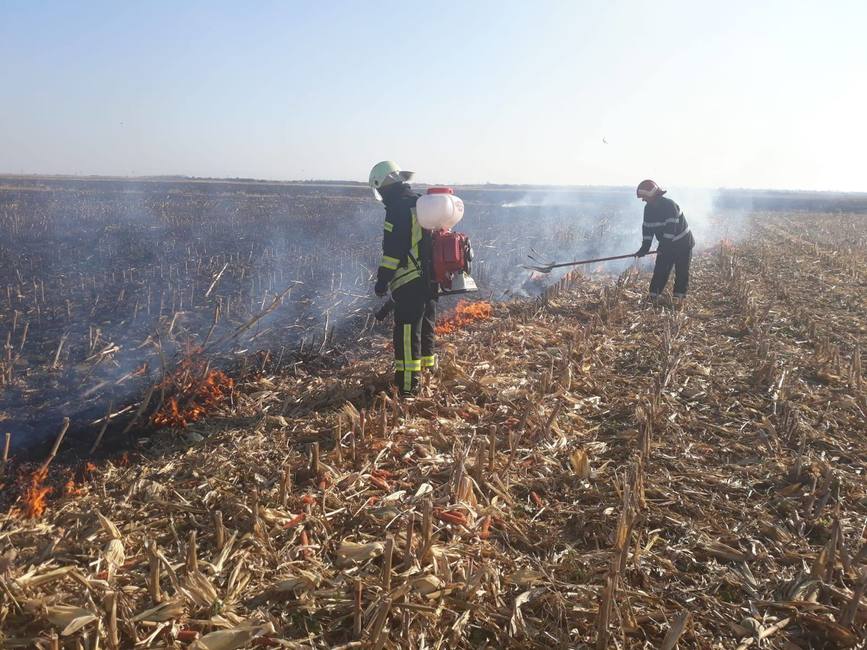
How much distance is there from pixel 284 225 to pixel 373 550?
20.0 metres

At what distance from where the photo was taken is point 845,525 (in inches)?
132

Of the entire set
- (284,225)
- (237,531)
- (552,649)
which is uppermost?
(284,225)

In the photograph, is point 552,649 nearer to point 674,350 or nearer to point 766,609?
point 766,609

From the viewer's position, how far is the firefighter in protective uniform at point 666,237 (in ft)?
32.3

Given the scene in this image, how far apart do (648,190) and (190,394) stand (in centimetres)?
823

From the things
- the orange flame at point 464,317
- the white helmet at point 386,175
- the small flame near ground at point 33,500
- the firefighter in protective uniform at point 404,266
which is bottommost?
the small flame near ground at point 33,500

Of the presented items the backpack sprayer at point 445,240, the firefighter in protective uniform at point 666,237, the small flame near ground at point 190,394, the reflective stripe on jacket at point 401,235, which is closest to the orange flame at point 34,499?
the small flame near ground at point 190,394

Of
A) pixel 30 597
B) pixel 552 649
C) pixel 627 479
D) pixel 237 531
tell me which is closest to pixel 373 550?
pixel 237 531

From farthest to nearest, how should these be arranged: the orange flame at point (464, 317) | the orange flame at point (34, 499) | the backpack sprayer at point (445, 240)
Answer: the orange flame at point (464, 317) → the backpack sprayer at point (445, 240) → the orange flame at point (34, 499)

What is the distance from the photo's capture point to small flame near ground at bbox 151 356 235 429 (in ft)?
17.0

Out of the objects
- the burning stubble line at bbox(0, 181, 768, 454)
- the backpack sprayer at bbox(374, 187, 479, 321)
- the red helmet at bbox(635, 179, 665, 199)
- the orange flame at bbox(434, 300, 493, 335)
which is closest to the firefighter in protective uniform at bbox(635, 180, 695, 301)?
the red helmet at bbox(635, 179, 665, 199)

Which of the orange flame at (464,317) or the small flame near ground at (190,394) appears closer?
the small flame near ground at (190,394)

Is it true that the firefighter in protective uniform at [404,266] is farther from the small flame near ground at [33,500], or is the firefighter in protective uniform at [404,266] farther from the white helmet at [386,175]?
the small flame near ground at [33,500]

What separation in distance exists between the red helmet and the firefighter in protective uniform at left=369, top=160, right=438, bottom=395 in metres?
5.93
